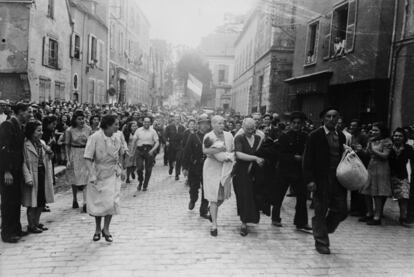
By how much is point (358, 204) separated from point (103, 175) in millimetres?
5198

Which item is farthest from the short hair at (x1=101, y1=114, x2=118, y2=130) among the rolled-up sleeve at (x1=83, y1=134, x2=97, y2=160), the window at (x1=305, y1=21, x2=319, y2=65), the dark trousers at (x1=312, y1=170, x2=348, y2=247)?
the window at (x1=305, y1=21, x2=319, y2=65)

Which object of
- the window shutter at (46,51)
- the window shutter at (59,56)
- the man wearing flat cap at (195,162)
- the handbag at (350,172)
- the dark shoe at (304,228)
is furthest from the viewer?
the window shutter at (59,56)

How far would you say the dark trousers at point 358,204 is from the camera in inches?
314

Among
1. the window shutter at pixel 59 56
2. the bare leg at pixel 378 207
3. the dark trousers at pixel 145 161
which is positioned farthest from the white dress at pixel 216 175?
the window shutter at pixel 59 56

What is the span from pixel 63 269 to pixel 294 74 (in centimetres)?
1689

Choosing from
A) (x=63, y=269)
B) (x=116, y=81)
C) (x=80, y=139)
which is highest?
(x=116, y=81)

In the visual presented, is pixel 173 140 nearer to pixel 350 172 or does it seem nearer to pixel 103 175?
pixel 103 175

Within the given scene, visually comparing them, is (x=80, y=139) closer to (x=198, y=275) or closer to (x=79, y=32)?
(x=198, y=275)

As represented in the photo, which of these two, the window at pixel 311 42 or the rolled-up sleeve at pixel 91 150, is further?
the window at pixel 311 42

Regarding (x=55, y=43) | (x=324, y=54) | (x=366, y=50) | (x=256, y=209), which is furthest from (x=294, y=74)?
(x=256, y=209)

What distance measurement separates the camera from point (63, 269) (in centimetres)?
457

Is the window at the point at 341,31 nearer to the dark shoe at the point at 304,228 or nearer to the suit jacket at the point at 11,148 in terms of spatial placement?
the dark shoe at the point at 304,228

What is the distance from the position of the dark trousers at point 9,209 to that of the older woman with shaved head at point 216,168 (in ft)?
9.19

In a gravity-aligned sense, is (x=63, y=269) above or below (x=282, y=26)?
below
